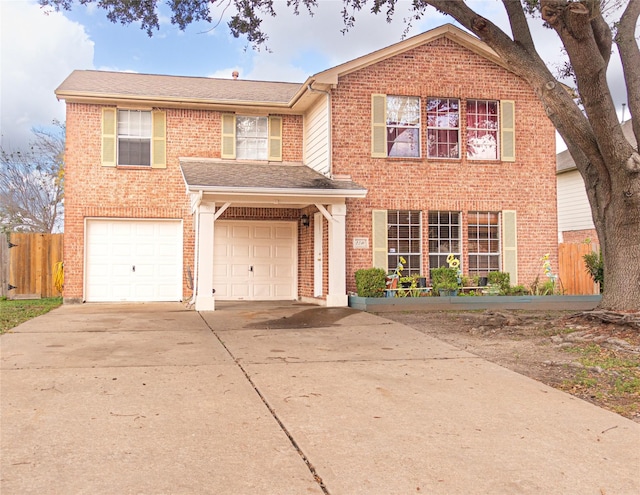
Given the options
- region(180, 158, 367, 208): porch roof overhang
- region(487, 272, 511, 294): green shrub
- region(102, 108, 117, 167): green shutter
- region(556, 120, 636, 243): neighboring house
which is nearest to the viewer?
region(180, 158, 367, 208): porch roof overhang

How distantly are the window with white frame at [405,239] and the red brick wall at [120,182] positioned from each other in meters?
5.04

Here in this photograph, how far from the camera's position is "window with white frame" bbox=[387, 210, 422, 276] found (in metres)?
15.0

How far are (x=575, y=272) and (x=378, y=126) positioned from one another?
6591mm

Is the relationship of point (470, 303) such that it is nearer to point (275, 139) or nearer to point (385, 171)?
point (385, 171)

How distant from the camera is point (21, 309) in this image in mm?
13695

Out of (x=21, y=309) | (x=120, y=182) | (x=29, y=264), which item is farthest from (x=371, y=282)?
(x=29, y=264)

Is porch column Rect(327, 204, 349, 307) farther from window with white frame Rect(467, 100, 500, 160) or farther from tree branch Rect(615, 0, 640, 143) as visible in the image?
tree branch Rect(615, 0, 640, 143)

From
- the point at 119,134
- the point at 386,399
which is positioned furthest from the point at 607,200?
the point at 119,134

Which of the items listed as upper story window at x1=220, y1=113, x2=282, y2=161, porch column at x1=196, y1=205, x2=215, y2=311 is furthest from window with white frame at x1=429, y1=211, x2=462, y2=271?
porch column at x1=196, y1=205, x2=215, y2=311

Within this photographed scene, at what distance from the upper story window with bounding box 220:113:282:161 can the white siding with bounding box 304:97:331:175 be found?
77 cm

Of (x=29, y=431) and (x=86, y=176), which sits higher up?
(x=86, y=176)

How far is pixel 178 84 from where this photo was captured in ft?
57.3

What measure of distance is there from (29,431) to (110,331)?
5583 millimetres

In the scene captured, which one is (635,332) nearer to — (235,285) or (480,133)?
(480,133)
